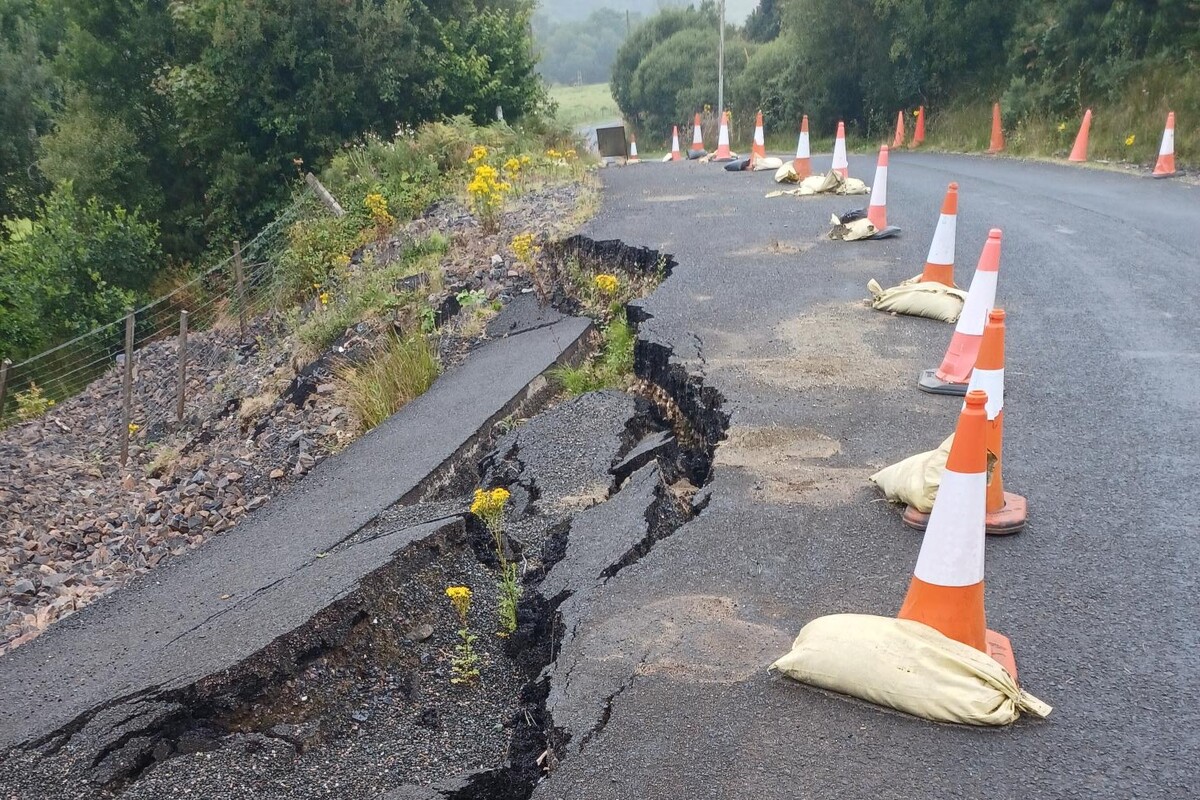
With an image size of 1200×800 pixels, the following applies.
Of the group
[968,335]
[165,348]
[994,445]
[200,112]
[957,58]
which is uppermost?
[957,58]

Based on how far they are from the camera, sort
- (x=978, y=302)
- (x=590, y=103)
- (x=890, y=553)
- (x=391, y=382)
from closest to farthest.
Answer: (x=890, y=553)
(x=978, y=302)
(x=391, y=382)
(x=590, y=103)

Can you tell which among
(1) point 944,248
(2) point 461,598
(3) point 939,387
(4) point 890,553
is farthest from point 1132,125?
(2) point 461,598

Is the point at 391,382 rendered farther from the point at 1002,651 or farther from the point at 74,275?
the point at 74,275

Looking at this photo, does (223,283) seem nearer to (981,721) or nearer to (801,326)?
(801,326)

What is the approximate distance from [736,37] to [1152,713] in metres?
45.2

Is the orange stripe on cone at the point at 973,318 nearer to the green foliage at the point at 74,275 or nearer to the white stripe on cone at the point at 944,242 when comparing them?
the white stripe on cone at the point at 944,242

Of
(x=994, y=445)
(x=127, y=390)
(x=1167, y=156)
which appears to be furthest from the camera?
(x=1167, y=156)

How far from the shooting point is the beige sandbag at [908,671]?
2545 mm

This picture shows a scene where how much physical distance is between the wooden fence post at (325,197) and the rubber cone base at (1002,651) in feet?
35.7

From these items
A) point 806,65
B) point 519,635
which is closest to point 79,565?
point 519,635

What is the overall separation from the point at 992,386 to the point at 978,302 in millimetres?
1165

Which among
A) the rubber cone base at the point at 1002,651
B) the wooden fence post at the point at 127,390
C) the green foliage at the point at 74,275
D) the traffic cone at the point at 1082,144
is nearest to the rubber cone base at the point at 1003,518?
the rubber cone base at the point at 1002,651

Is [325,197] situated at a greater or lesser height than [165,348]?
greater

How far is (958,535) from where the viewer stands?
9.07 feet
